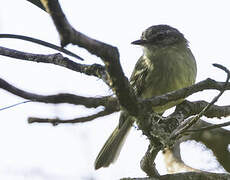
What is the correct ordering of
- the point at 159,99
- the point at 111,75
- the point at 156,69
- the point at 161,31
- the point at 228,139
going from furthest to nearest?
the point at 161,31
the point at 156,69
the point at 228,139
the point at 159,99
the point at 111,75

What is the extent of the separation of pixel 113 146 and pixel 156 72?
1.14 meters

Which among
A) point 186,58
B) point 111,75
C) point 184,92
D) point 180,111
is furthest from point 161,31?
point 111,75

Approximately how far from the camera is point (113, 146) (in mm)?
5840

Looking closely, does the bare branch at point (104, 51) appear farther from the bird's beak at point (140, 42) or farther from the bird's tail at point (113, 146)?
the bird's beak at point (140, 42)

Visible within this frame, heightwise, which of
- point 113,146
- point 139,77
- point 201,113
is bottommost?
point 113,146

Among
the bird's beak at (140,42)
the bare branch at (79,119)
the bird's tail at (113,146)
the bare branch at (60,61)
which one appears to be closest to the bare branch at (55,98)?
the bare branch at (79,119)

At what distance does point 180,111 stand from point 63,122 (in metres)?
2.80

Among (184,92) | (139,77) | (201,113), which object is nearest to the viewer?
Result: (184,92)

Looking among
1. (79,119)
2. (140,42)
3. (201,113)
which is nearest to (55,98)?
(79,119)

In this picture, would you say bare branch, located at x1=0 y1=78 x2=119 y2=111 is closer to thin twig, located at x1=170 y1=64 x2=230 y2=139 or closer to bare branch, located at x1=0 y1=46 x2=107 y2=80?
bare branch, located at x1=0 y1=46 x2=107 y2=80

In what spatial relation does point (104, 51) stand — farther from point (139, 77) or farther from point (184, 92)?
point (139, 77)

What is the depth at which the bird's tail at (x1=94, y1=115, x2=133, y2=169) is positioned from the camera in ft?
17.9

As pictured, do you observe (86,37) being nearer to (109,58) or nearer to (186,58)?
(109,58)

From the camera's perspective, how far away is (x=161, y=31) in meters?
6.94
